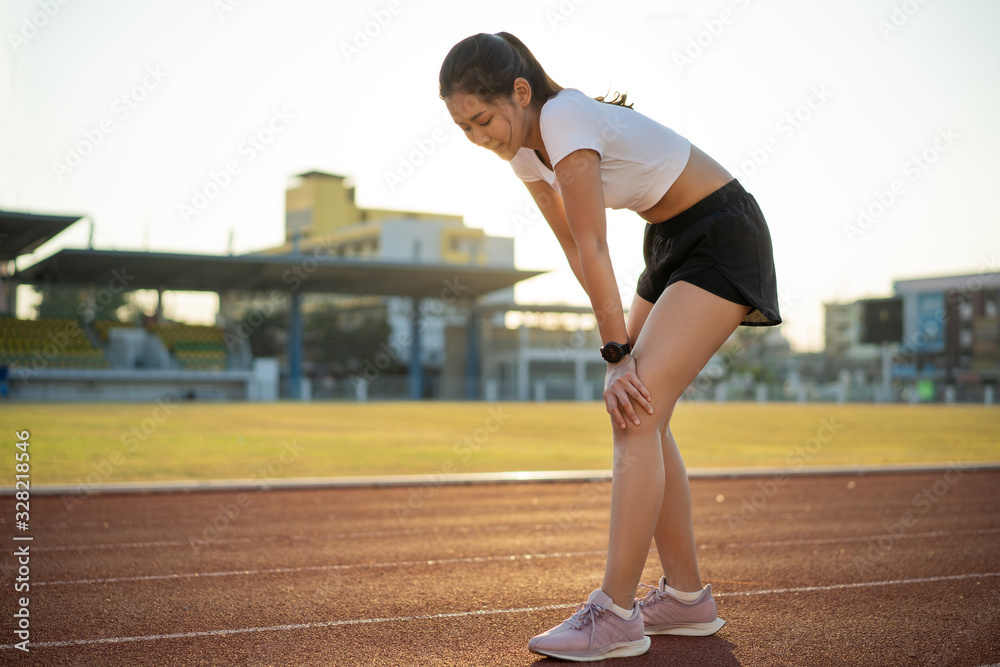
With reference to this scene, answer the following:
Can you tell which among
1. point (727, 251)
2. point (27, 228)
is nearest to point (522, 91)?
point (727, 251)

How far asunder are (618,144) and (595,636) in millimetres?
1370

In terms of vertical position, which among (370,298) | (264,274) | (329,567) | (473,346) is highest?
(370,298)

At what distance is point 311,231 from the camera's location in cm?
7875

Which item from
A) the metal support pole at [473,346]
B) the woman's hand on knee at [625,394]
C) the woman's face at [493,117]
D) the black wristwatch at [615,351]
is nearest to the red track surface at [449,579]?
the woman's hand on knee at [625,394]

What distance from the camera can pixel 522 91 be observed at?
2.48 m

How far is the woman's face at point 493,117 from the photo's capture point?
2467 mm

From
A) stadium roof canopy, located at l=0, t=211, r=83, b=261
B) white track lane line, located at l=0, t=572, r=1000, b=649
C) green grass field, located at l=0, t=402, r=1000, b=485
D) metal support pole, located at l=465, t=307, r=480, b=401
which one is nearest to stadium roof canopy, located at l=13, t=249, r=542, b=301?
metal support pole, located at l=465, t=307, r=480, b=401

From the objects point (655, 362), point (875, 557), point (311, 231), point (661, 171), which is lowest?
point (875, 557)

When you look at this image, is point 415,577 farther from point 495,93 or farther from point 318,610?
point 495,93

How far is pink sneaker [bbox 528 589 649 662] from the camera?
2.47 m

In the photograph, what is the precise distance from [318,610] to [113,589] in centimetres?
96

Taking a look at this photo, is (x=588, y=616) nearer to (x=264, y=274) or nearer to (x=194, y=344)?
(x=264, y=274)

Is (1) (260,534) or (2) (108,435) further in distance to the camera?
(2) (108,435)

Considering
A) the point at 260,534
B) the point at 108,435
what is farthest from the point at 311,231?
the point at 260,534
